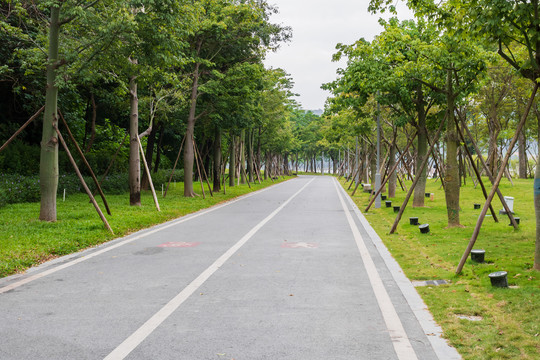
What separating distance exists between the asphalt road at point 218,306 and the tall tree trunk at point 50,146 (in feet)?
11.2

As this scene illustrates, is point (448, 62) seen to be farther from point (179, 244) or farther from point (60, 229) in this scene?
point (60, 229)

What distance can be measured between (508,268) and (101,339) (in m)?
6.32

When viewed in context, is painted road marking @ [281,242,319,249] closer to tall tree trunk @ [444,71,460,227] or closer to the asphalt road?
the asphalt road

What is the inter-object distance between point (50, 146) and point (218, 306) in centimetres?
874

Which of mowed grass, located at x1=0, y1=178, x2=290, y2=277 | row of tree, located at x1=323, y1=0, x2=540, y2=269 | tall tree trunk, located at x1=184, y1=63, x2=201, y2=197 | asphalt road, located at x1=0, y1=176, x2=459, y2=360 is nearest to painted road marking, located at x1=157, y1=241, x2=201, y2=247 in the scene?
asphalt road, located at x1=0, y1=176, x2=459, y2=360

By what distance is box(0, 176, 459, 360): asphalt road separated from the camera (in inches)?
168

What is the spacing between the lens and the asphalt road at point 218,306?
4.27 metres

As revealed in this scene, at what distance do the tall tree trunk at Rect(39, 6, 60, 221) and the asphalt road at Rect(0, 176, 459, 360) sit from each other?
3.41m

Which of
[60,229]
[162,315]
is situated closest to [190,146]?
[60,229]

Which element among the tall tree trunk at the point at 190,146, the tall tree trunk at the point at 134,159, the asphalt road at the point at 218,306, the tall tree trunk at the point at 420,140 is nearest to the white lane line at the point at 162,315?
the asphalt road at the point at 218,306

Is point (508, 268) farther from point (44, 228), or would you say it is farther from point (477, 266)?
point (44, 228)

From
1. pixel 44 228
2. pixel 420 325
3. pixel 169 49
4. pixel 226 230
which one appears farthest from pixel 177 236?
pixel 420 325

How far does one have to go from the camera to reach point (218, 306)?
A: 5586 mm

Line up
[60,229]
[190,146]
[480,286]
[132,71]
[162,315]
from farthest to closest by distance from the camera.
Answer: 1. [190,146]
2. [132,71]
3. [60,229]
4. [480,286]
5. [162,315]
